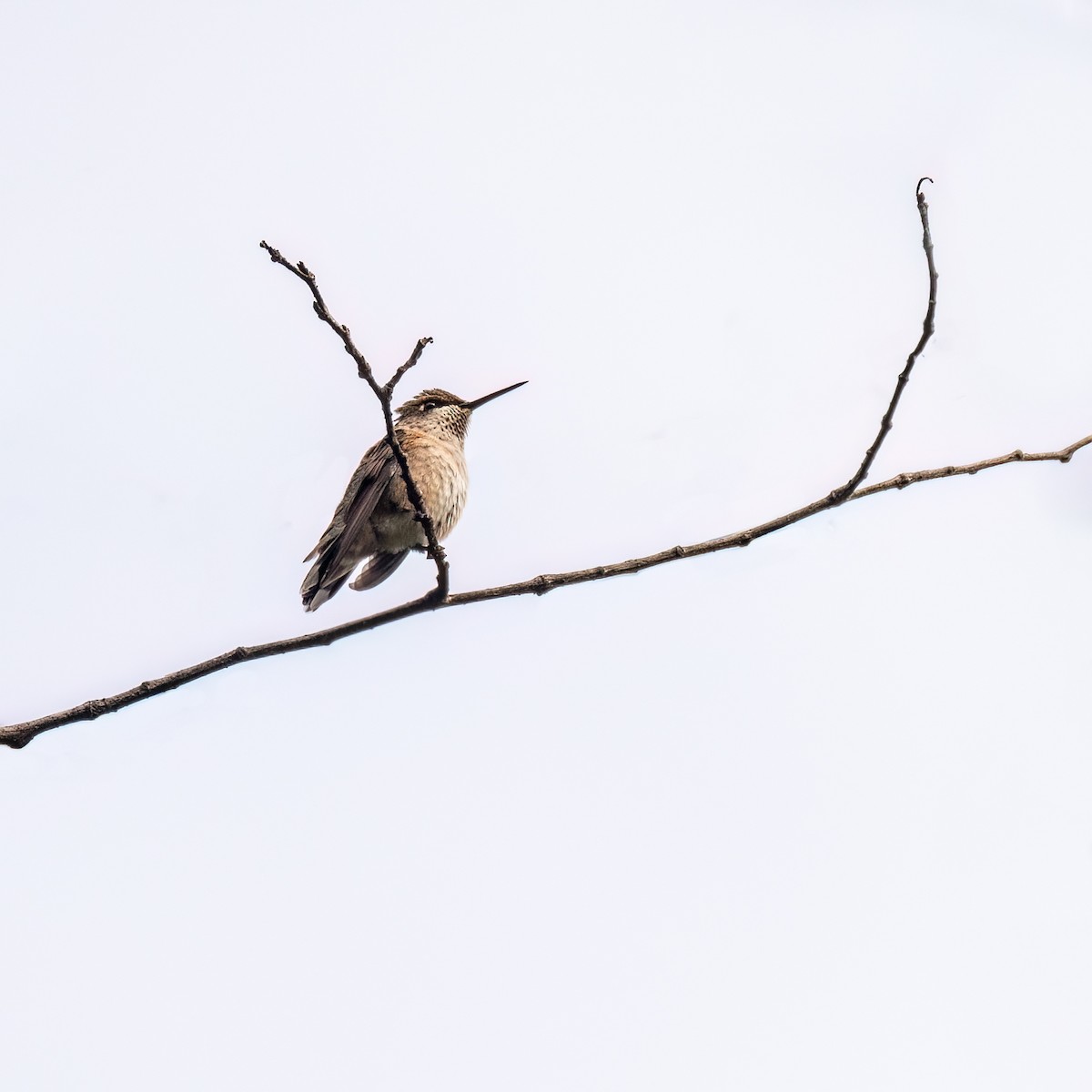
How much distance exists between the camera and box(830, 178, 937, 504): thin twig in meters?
3.62

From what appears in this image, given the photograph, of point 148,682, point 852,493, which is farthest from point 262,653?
point 852,493

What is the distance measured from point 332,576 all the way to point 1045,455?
3.87m

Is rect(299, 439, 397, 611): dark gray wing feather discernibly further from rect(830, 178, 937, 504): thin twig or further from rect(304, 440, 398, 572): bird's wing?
rect(830, 178, 937, 504): thin twig

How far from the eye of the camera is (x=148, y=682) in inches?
140

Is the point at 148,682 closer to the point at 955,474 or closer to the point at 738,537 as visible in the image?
the point at 738,537

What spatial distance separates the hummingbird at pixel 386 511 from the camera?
6539 mm

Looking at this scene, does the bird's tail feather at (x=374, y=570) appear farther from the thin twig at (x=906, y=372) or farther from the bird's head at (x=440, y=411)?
the thin twig at (x=906, y=372)

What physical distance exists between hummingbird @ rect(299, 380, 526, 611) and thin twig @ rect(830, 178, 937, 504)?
9.40 feet

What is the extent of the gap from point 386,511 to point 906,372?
365 cm

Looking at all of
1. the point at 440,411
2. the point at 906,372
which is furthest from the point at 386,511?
the point at 906,372

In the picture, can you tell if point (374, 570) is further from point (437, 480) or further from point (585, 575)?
point (585, 575)

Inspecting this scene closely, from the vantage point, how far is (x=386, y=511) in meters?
6.74

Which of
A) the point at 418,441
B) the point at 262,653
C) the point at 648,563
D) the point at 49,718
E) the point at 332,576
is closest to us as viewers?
the point at 49,718

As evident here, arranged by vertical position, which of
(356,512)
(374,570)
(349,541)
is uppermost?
(356,512)
